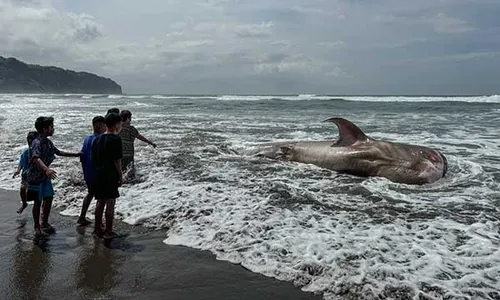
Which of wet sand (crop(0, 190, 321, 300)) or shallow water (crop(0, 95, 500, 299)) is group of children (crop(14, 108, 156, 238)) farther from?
shallow water (crop(0, 95, 500, 299))

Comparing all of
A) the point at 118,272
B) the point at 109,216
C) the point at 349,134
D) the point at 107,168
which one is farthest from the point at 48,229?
the point at 349,134

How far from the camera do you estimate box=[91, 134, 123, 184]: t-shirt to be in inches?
217

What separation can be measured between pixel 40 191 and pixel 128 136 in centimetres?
303

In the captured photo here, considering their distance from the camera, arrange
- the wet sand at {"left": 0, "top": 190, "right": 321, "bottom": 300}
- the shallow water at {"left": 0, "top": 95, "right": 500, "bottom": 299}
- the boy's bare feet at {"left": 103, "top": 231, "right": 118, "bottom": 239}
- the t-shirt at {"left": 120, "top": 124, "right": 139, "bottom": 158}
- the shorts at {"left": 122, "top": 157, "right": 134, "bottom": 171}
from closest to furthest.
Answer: the wet sand at {"left": 0, "top": 190, "right": 321, "bottom": 300}
the shallow water at {"left": 0, "top": 95, "right": 500, "bottom": 299}
the boy's bare feet at {"left": 103, "top": 231, "right": 118, "bottom": 239}
the t-shirt at {"left": 120, "top": 124, "right": 139, "bottom": 158}
the shorts at {"left": 122, "top": 157, "right": 134, "bottom": 171}

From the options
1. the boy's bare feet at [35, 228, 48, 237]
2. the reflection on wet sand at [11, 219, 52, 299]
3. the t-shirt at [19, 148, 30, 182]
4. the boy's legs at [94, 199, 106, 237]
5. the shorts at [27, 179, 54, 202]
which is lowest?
the reflection on wet sand at [11, 219, 52, 299]

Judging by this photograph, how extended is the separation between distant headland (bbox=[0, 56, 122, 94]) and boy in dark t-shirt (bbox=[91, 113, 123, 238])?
137130 mm

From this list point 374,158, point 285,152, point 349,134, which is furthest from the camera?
point 285,152

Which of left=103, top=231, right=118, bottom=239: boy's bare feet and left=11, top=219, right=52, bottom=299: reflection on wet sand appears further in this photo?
left=103, top=231, right=118, bottom=239: boy's bare feet

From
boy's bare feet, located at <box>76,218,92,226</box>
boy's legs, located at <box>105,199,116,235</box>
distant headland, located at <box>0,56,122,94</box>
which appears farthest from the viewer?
distant headland, located at <box>0,56,122,94</box>

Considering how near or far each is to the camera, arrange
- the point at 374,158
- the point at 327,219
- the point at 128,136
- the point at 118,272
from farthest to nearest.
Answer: the point at 374,158 < the point at 128,136 < the point at 327,219 < the point at 118,272

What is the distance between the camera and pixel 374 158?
29.5ft

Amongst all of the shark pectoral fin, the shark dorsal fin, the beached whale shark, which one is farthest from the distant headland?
the shark dorsal fin

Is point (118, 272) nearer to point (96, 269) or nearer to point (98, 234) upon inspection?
point (96, 269)

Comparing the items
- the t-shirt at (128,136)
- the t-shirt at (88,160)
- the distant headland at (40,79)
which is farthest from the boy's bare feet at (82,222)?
the distant headland at (40,79)
